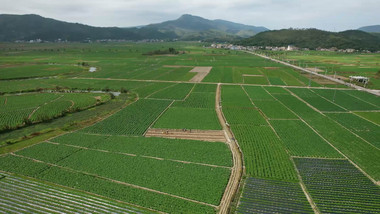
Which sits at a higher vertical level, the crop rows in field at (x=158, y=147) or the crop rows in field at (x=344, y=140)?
the crop rows in field at (x=344, y=140)

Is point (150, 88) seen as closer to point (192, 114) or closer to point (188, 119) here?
point (192, 114)

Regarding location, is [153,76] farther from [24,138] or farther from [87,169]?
[87,169]

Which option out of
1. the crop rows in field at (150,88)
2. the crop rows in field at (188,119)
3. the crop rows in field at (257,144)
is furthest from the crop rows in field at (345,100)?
the crop rows in field at (150,88)

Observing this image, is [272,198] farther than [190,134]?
No

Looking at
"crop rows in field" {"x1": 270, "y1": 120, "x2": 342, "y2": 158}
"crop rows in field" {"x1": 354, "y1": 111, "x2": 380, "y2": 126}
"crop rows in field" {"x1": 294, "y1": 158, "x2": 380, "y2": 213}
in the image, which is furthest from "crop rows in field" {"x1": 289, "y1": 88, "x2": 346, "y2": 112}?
"crop rows in field" {"x1": 294, "y1": 158, "x2": 380, "y2": 213}

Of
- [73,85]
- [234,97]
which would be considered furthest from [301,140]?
[73,85]

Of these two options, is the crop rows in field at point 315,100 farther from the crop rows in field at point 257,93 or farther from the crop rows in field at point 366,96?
the crop rows in field at point 366,96
